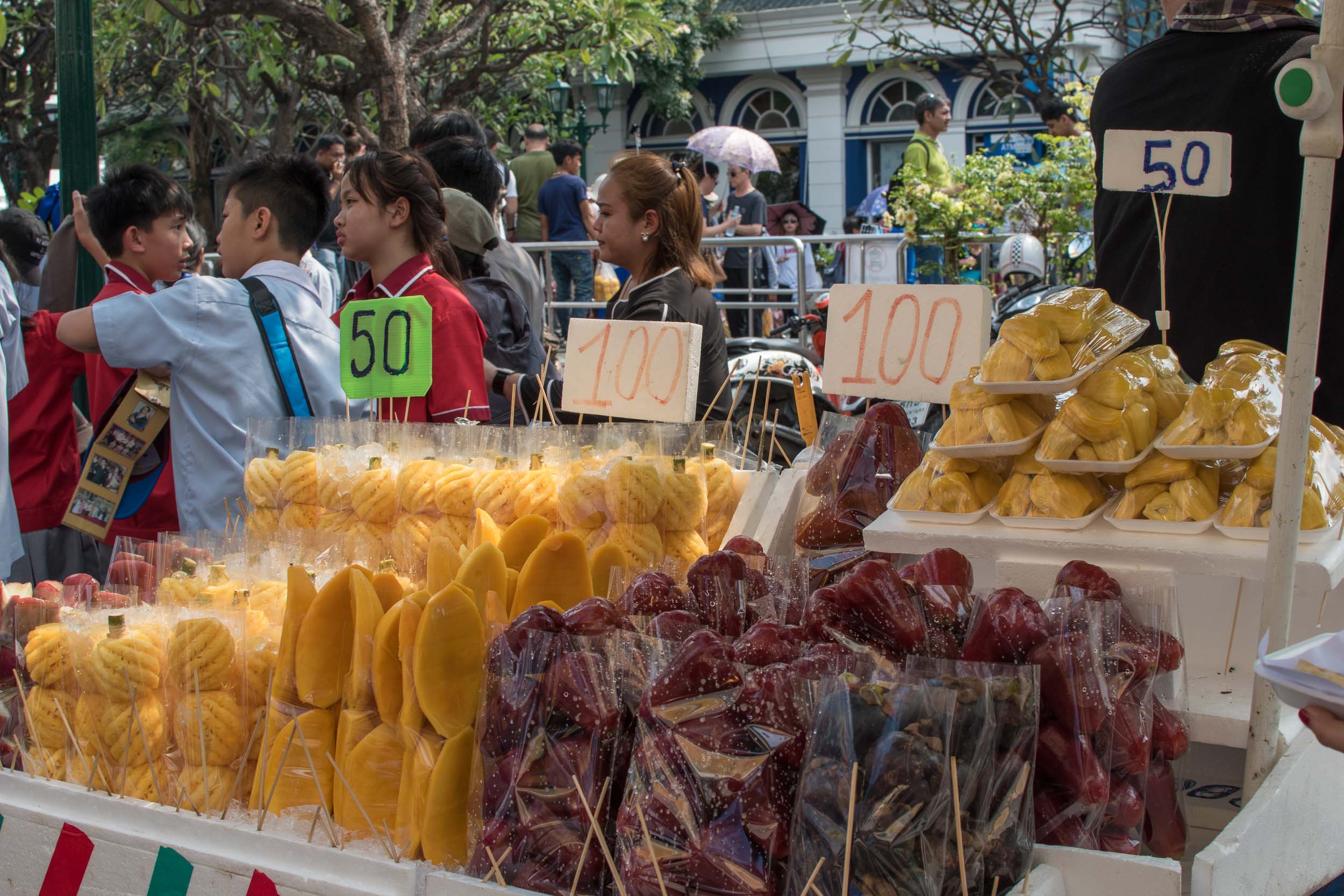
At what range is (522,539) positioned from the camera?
1.69m

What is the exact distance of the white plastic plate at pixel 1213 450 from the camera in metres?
1.50

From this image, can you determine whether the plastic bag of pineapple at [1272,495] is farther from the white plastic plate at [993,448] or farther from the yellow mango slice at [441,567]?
the yellow mango slice at [441,567]

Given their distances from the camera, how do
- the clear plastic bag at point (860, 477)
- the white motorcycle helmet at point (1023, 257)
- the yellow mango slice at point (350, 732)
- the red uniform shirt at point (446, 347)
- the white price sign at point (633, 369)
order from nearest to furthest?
the yellow mango slice at point (350, 732) → the clear plastic bag at point (860, 477) → the white price sign at point (633, 369) → the red uniform shirt at point (446, 347) → the white motorcycle helmet at point (1023, 257)

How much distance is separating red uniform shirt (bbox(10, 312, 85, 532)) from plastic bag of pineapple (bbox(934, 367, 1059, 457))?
287cm

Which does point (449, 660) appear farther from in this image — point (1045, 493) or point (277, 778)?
point (1045, 493)

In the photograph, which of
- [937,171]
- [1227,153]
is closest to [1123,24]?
[937,171]

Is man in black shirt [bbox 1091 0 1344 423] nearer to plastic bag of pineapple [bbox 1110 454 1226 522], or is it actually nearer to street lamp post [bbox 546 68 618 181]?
plastic bag of pineapple [bbox 1110 454 1226 522]

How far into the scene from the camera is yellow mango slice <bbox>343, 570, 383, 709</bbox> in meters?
1.44

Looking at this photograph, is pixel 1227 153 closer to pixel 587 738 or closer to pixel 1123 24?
pixel 587 738

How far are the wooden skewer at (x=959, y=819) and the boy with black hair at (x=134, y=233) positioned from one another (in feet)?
9.19

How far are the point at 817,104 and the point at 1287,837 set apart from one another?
17990mm

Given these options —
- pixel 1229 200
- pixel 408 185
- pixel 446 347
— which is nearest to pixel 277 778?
pixel 446 347

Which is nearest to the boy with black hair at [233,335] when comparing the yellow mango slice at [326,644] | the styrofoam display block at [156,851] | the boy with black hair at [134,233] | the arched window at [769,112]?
the boy with black hair at [134,233]

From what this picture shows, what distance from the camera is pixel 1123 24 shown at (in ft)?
23.5
